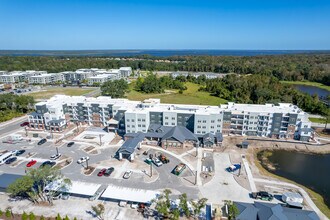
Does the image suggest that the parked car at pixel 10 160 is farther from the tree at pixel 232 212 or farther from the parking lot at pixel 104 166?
the tree at pixel 232 212

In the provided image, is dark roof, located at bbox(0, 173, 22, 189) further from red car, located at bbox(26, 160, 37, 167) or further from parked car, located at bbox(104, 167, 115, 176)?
parked car, located at bbox(104, 167, 115, 176)

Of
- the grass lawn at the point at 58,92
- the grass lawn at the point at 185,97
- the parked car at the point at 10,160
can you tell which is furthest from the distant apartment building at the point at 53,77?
the parked car at the point at 10,160

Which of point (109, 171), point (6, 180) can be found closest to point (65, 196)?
point (109, 171)

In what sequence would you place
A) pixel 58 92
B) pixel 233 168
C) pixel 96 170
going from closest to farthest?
pixel 96 170
pixel 233 168
pixel 58 92

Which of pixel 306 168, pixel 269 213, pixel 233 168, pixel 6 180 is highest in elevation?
pixel 269 213

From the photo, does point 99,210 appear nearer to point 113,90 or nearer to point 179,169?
point 179,169
